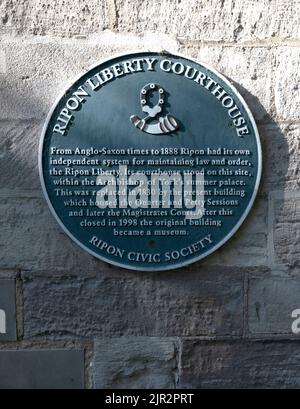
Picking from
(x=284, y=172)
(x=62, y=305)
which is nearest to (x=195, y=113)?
(x=284, y=172)

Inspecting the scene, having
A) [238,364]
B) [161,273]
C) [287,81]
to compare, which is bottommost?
[238,364]

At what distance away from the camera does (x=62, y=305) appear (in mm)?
2516

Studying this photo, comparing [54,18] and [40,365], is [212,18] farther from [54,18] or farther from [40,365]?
[40,365]

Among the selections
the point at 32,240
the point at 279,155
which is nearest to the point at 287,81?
the point at 279,155

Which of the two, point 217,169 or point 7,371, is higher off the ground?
point 217,169

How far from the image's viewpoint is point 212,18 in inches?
97.1

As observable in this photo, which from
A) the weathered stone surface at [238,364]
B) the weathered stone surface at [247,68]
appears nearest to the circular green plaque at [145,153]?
the weathered stone surface at [247,68]

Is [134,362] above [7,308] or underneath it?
underneath

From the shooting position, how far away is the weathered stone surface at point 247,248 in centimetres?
251

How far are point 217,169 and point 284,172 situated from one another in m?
0.29

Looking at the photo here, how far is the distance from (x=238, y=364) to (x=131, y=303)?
54cm

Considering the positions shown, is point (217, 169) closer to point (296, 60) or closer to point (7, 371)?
point (296, 60)

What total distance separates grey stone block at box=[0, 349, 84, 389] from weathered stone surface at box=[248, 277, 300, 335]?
2.51ft

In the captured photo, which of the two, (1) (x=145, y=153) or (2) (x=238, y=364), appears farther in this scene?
(2) (x=238, y=364)
